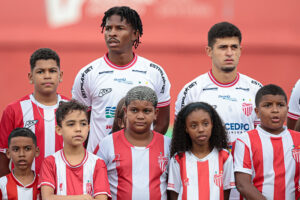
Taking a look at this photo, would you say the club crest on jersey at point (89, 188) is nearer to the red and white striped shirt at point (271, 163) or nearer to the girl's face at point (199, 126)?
the girl's face at point (199, 126)

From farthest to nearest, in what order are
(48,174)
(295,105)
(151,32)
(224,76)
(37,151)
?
(151,32), (295,105), (224,76), (37,151), (48,174)

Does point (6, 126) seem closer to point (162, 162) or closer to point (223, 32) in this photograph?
point (162, 162)

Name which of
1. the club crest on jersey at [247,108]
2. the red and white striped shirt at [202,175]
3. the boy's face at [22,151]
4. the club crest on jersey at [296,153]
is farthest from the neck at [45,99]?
the club crest on jersey at [296,153]

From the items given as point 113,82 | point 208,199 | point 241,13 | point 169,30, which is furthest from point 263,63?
point 208,199

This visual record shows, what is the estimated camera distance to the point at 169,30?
404 inches

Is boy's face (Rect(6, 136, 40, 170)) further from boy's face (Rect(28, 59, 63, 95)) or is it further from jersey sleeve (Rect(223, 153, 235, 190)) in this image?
jersey sleeve (Rect(223, 153, 235, 190))

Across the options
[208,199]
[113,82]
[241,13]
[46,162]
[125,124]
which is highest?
[241,13]

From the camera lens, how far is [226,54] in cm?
502

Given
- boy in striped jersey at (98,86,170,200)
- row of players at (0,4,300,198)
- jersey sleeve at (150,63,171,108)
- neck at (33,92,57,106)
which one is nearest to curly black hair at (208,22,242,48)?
row of players at (0,4,300,198)

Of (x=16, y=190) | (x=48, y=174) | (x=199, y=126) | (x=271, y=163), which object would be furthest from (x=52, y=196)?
(x=271, y=163)

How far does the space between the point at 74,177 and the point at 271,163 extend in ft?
5.08

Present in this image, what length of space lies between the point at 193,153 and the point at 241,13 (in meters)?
6.52

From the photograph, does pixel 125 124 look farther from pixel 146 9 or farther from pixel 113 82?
pixel 146 9

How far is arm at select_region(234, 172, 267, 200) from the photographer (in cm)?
416
